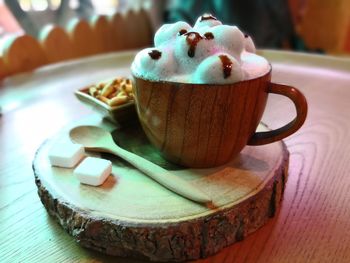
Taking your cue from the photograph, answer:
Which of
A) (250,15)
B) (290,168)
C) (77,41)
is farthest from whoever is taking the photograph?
(250,15)

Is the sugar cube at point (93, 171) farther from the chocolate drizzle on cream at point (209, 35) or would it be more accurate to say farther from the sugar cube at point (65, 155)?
the chocolate drizzle on cream at point (209, 35)

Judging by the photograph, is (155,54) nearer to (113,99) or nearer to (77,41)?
(113,99)

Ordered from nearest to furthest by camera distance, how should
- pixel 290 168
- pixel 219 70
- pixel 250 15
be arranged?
pixel 219 70 → pixel 290 168 → pixel 250 15

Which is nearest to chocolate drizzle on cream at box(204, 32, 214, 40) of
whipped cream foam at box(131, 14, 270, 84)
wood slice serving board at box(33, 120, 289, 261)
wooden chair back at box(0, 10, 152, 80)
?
whipped cream foam at box(131, 14, 270, 84)

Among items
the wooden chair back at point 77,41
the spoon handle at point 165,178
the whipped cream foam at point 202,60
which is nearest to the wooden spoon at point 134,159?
the spoon handle at point 165,178

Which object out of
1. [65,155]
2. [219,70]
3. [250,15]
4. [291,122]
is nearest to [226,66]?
[219,70]

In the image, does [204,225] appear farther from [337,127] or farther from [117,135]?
[337,127]
